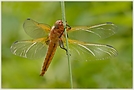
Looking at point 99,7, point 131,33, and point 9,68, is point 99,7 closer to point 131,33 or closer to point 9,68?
point 131,33

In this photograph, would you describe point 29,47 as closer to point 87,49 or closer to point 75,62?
point 87,49

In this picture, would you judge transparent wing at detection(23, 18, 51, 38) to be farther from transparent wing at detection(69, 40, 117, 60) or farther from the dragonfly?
transparent wing at detection(69, 40, 117, 60)

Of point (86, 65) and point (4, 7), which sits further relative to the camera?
point (4, 7)

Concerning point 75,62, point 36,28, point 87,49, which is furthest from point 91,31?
point 75,62

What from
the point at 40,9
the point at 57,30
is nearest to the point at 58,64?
the point at 40,9

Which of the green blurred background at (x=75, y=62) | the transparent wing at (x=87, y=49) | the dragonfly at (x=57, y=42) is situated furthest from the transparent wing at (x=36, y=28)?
the green blurred background at (x=75, y=62)

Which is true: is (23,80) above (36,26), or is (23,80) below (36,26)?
below

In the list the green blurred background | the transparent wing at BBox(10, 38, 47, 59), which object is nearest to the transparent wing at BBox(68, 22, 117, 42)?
the transparent wing at BBox(10, 38, 47, 59)
